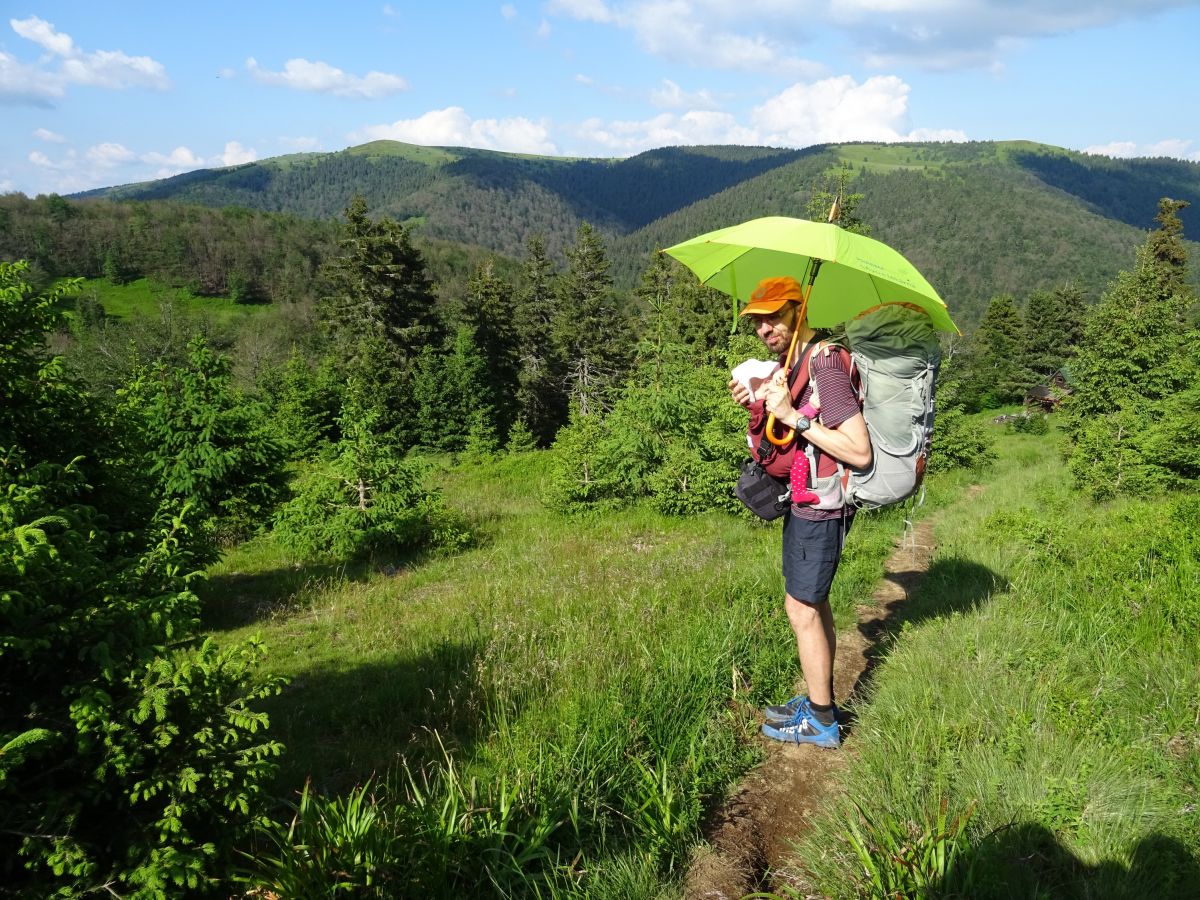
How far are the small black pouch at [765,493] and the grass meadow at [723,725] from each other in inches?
41.8

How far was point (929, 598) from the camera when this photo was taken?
5.21 meters

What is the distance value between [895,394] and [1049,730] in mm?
1783

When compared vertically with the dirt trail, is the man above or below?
above

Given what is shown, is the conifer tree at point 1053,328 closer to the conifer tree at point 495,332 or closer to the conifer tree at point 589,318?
the conifer tree at point 589,318

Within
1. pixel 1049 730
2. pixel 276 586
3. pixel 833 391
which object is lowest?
pixel 276 586

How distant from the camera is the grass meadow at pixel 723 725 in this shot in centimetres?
221

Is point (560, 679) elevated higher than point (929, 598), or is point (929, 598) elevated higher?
point (560, 679)

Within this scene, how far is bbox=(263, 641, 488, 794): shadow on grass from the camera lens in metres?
3.22

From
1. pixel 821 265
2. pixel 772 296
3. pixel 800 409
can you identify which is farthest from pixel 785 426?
pixel 821 265

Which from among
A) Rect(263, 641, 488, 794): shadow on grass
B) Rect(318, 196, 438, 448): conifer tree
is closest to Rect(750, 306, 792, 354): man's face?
Rect(263, 641, 488, 794): shadow on grass

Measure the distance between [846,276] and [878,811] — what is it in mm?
2914

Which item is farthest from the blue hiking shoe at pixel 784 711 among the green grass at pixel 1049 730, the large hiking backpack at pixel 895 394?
the large hiking backpack at pixel 895 394

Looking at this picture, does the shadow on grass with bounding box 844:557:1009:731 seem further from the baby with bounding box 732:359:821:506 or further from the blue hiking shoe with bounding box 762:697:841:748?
the baby with bounding box 732:359:821:506

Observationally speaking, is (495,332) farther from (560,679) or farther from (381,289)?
(560,679)
